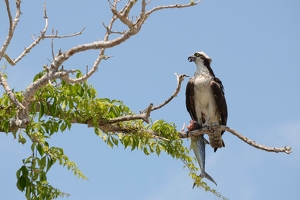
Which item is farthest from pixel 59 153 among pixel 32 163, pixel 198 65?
pixel 198 65

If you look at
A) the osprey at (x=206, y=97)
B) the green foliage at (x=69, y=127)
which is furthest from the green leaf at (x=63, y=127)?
the osprey at (x=206, y=97)

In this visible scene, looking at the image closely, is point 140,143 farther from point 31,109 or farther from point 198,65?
point 198,65

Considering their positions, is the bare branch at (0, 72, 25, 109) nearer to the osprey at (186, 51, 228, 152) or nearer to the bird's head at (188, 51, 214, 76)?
the osprey at (186, 51, 228, 152)

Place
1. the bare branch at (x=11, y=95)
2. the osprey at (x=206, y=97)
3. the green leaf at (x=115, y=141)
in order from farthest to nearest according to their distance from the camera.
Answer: the osprey at (x=206, y=97) → the green leaf at (x=115, y=141) → the bare branch at (x=11, y=95)

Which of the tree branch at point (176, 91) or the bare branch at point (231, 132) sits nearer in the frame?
the tree branch at point (176, 91)

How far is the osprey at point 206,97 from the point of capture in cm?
778

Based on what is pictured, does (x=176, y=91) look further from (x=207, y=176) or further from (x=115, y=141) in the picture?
(x=207, y=176)

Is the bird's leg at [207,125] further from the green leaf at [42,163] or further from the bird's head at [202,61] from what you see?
the green leaf at [42,163]

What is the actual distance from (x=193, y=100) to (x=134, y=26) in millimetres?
3112

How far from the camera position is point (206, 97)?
787 centimetres

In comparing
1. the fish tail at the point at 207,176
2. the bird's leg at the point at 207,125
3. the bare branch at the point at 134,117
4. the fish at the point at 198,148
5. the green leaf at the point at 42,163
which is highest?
the bird's leg at the point at 207,125

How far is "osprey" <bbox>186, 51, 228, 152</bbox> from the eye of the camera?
7.78 metres

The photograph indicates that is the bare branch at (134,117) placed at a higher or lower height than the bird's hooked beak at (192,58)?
lower

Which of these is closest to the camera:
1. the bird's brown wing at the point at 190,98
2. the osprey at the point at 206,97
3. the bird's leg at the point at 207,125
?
the bird's leg at the point at 207,125
